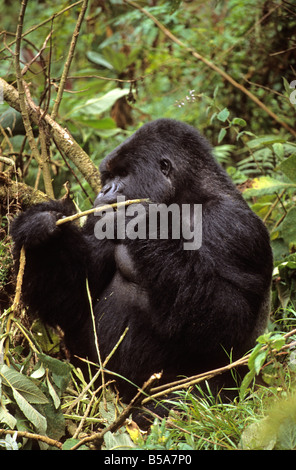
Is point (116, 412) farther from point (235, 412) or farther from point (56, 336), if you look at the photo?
point (56, 336)

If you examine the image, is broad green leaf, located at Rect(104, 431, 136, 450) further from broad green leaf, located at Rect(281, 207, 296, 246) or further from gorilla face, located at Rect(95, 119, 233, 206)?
broad green leaf, located at Rect(281, 207, 296, 246)

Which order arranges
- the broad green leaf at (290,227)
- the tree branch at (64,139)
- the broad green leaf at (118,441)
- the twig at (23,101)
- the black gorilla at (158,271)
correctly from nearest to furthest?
the broad green leaf at (118,441)
the black gorilla at (158,271)
the twig at (23,101)
the tree branch at (64,139)
the broad green leaf at (290,227)

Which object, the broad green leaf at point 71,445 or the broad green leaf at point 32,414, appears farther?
the broad green leaf at point 32,414

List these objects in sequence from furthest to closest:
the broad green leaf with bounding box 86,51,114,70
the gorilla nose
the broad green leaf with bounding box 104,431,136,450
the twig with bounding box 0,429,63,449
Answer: the broad green leaf with bounding box 86,51,114,70
the gorilla nose
the twig with bounding box 0,429,63,449
the broad green leaf with bounding box 104,431,136,450

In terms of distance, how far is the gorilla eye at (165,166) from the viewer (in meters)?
3.18

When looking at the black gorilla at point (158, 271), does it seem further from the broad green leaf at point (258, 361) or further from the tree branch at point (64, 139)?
the broad green leaf at point (258, 361)

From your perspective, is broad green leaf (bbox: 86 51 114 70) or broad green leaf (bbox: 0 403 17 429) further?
broad green leaf (bbox: 86 51 114 70)

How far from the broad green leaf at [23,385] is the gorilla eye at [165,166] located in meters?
1.30

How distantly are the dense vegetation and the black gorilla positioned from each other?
0.18 metres

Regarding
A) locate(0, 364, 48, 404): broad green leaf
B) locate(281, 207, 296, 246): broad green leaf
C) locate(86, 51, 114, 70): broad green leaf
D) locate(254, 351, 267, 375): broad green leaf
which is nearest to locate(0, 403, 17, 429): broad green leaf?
locate(0, 364, 48, 404): broad green leaf

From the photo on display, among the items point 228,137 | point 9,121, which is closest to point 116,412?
point 9,121

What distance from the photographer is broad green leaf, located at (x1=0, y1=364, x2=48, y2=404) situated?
2533 mm

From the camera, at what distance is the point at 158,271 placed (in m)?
2.84

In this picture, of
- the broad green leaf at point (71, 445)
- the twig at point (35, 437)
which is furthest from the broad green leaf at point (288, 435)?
the twig at point (35, 437)
